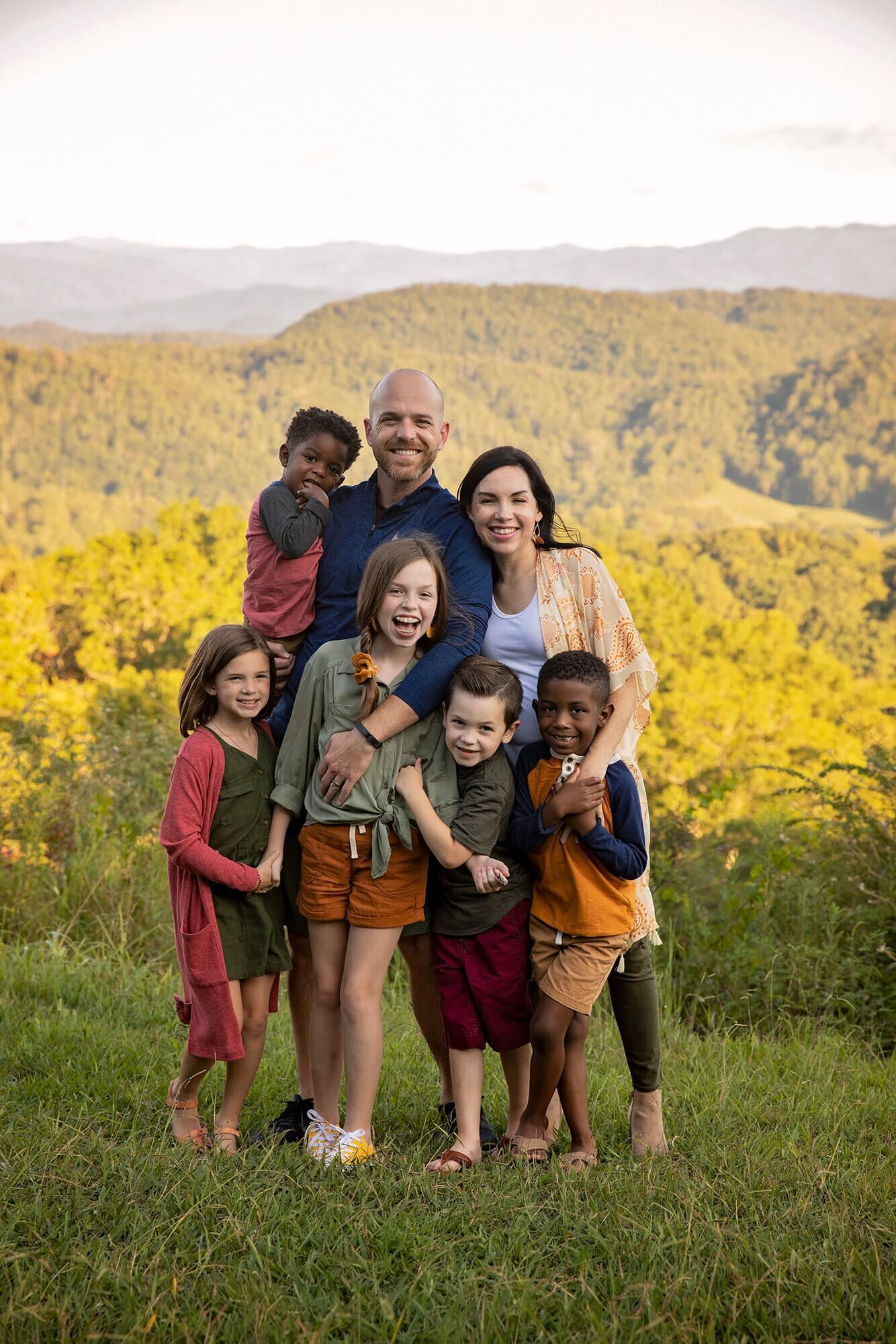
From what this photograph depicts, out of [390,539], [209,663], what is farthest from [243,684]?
[390,539]

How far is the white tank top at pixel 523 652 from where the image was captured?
322 cm

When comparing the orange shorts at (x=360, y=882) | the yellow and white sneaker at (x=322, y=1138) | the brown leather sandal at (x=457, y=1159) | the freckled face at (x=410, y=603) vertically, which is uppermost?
the freckled face at (x=410, y=603)

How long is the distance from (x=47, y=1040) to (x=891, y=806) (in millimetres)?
3932

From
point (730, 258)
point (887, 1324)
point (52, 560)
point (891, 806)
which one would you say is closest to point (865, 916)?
point (891, 806)

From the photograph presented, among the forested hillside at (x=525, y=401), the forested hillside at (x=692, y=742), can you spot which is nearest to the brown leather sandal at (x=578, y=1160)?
the forested hillside at (x=692, y=742)

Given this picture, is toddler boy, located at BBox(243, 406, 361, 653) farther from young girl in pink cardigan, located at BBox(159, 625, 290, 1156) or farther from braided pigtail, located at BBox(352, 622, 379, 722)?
braided pigtail, located at BBox(352, 622, 379, 722)

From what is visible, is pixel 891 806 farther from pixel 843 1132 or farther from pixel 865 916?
pixel 843 1132

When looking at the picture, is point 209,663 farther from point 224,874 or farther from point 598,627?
point 598,627

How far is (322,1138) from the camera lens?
305 centimetres

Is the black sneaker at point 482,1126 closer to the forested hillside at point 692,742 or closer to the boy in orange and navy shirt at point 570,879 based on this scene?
the boy in orange and navy shirt at point 570,879

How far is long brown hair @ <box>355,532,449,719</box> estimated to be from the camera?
308cm

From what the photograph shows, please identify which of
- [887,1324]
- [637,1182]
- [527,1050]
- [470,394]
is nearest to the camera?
[887,1324]

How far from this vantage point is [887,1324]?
2.24 m

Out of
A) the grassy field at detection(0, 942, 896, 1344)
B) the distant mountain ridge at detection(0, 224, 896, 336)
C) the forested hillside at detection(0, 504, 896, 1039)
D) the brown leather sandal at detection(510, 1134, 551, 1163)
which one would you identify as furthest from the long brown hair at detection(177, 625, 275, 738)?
the distant mountain ridge at detection(0, 224, 896, 336)
